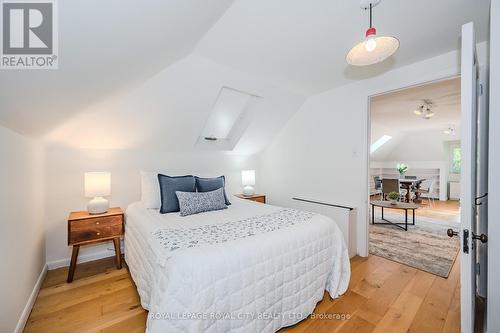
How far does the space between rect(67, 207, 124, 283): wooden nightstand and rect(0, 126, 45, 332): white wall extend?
10.8 inches

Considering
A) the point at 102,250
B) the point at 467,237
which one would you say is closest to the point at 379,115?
the point at 467,237

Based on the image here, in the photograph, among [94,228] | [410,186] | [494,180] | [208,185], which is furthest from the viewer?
[410,186]

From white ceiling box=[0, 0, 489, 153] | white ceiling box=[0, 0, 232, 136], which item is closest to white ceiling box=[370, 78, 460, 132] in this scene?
white ceiling box=[0, 0, 489, 153]

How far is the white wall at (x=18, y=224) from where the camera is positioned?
4.52 feet

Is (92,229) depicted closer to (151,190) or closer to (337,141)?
(151,190)

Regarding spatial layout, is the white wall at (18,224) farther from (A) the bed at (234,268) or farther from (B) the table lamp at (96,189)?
(A) the bed at (234,268)

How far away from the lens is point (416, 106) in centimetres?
416

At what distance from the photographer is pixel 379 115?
4855 millimetres

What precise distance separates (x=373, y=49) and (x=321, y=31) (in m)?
0.59

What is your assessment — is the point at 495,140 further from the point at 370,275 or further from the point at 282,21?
the point at 370,275

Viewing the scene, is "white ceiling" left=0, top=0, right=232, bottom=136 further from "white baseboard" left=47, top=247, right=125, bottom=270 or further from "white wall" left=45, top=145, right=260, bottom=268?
"white baseboard" left=47, top=247, right=125, bottom=270

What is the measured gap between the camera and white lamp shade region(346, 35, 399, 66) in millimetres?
1307

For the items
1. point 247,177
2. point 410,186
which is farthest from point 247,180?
point 410,186

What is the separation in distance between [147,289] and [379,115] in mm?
5314
